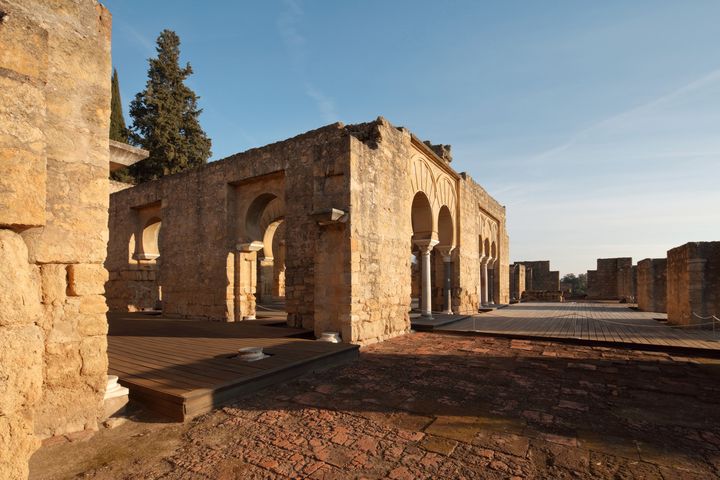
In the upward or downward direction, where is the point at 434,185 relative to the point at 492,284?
upward

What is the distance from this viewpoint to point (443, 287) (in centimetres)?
1298

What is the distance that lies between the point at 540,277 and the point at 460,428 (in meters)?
27.3

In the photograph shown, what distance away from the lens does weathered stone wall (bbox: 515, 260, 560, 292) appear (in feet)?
89.1

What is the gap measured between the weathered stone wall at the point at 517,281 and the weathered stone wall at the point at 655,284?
9688mm

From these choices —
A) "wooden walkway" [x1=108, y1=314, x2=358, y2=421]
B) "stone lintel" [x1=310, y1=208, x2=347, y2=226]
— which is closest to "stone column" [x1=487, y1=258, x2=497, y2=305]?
"wooden walkway" [x1=108, y1=314, x2=358, y2=421]

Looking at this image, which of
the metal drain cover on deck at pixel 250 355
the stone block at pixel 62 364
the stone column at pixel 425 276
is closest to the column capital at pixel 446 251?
the stone column at pixel 425 276

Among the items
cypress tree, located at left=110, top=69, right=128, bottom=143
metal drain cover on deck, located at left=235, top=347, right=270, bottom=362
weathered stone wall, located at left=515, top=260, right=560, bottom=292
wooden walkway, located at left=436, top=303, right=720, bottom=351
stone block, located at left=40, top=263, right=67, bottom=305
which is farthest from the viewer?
weathered stone wall, located at left=515, top=260, right=560, bottom=292

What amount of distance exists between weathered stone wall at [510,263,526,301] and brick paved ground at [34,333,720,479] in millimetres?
19372

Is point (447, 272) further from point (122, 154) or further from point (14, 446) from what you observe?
point (14, 446)

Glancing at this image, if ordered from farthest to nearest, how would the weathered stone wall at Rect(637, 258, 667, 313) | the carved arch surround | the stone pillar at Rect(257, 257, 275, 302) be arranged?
the stone pillar at Rect(257, 257, 275, 302)
the weathered stone wall at Rect(637, 258, 667, 313)
the carved arch surround

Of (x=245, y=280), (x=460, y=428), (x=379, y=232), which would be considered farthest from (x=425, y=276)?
(x=460, y=428)

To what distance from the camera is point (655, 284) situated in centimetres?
1389

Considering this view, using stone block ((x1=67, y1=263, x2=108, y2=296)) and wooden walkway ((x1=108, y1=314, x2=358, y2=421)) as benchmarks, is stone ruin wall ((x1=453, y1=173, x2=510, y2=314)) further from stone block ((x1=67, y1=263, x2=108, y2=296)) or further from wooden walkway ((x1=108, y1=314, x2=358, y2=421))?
stone block ((x1=67, y1=263, x2=108, y2=296))

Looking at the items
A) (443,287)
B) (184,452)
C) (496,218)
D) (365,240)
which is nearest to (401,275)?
(365,240)
